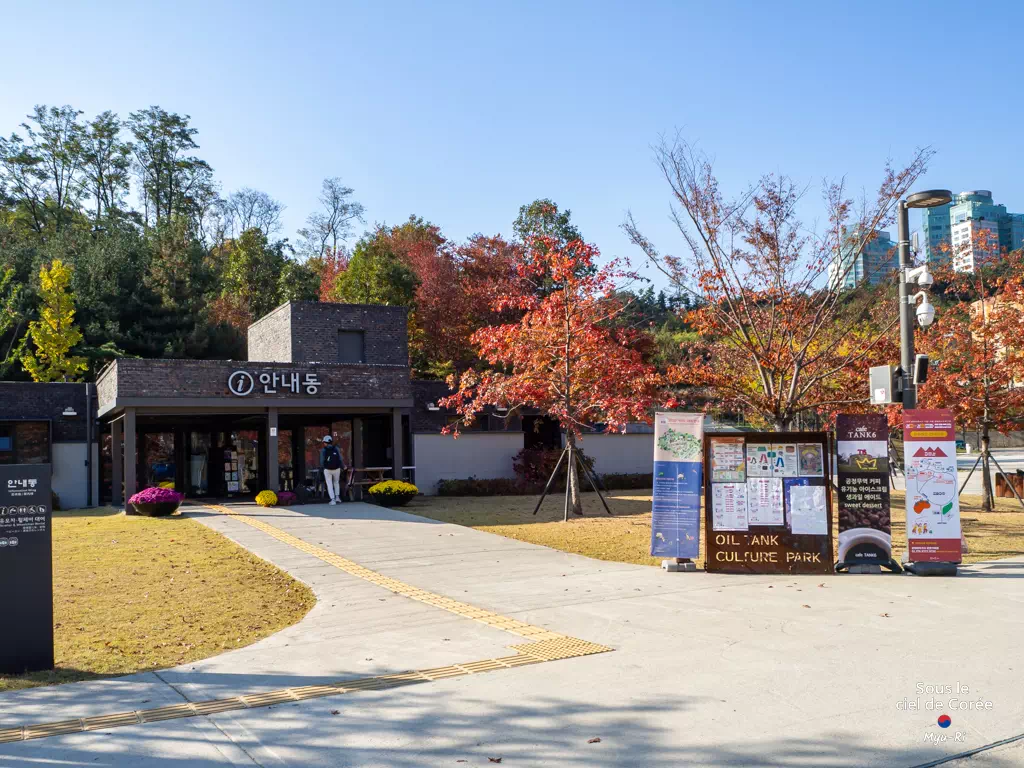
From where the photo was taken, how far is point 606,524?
1738 centimetres

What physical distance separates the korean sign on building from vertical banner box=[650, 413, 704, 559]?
13979 mm

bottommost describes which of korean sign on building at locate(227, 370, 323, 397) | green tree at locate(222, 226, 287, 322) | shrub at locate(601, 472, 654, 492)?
shrub at locate(601, 472, 654, 492)

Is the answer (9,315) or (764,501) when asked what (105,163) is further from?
(764,501)

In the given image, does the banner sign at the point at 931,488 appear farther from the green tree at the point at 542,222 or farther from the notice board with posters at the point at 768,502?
the green tree at the point at 542,222

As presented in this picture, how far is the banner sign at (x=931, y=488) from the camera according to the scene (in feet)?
34.8

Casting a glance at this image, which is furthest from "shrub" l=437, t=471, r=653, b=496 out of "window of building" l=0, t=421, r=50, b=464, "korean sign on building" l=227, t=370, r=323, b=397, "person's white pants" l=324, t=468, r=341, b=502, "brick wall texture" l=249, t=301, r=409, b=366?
"window of building" l=0, t=421, r=50, b=464

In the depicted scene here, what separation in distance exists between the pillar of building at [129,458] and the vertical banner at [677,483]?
47.6ft

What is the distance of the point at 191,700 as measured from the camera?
19.5 ft

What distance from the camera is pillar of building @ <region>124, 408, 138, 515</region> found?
68.9 ft

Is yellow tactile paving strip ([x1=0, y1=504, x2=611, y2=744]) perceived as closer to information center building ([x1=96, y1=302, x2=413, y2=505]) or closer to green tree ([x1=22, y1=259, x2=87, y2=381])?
information center building ([x1=96, y1=302, x2=413, y2=505])

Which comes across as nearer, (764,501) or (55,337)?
(764,501)

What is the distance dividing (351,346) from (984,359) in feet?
57.4

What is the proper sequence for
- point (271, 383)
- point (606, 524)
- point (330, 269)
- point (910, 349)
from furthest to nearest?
point (330, 269) → point (271, 383) → point (606, 524) → point (910, 349)

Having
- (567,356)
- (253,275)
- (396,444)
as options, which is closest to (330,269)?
(253,275)
